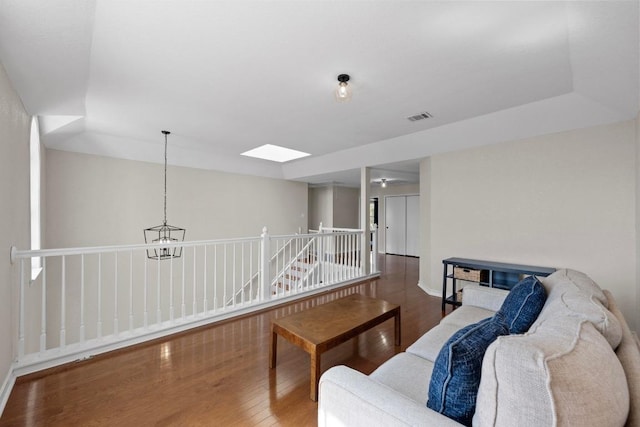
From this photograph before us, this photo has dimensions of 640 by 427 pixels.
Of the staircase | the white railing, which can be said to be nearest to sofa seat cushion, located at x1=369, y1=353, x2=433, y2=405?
the white railing

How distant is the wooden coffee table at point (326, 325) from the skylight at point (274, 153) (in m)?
3.33

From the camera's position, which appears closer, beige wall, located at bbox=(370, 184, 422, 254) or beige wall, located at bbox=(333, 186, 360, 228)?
beige wall, located at bbox=(370, 184, 422, 254)

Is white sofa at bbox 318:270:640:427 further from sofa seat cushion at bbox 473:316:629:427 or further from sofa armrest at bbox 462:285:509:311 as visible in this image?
sofa armrest at bbox 462:285:509:311

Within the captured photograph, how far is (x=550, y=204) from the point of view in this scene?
320 centimetres

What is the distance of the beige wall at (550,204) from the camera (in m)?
2.78

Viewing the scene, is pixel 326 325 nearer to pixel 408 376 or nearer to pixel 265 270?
pixel 408 376

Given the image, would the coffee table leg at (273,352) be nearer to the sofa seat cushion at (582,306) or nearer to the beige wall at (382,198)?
the sofa seat cushion at (582,306)

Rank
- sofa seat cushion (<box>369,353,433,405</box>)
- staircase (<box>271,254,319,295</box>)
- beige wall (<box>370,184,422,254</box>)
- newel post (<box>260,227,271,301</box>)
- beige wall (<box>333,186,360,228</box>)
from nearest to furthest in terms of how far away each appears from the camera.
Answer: sofa seat cushion (<box>369,353,433,405</box>) < newel post (<box>260,227,271,301</box>) < staircase (<box>271,254,319,295</box>) < beige wall (<box>370,184,422,254</box>) < beige wall (<box>333,186,360,228</box>)

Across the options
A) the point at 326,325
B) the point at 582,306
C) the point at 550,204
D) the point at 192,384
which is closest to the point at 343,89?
the point at 326,325

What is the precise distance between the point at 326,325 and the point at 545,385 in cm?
160

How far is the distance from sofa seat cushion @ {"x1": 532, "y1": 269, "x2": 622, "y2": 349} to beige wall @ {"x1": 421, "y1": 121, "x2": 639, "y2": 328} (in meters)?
1.64

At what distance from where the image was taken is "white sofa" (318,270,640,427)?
0.68 meters

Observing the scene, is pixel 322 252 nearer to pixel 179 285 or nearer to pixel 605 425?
pixel 179 285

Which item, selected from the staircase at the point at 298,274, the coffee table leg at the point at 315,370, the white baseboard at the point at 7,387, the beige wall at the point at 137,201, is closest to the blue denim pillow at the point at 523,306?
the coffee table leg at the point at 315,370
